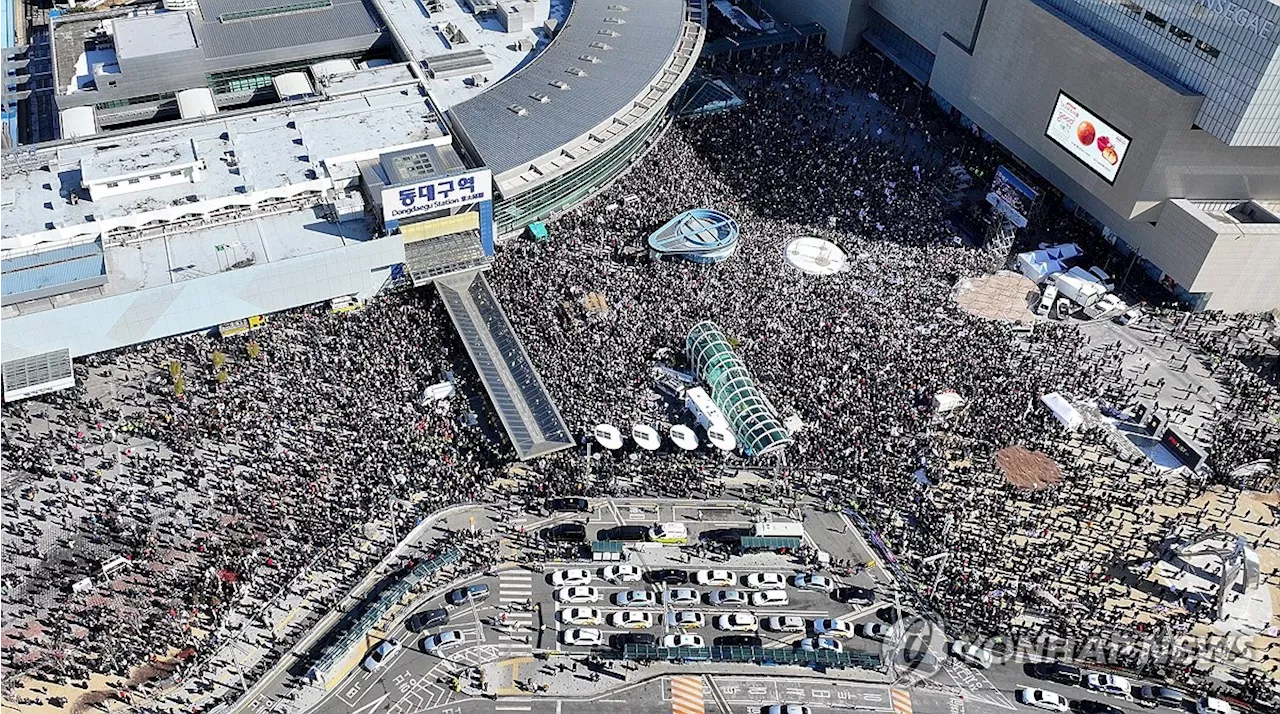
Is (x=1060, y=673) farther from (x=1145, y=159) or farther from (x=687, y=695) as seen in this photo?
(x=1145, y=159)

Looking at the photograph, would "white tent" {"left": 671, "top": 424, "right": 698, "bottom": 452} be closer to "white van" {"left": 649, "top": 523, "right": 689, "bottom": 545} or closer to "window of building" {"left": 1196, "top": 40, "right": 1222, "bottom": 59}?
"white van" {"left": 649, "top": 523, "right": 689, "bottom": 545}

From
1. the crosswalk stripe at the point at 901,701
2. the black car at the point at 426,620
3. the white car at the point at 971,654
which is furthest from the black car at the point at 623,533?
the white car at the point at 971,654

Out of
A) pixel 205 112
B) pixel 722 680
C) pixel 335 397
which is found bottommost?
pixel 722 680

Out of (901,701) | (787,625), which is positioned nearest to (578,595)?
(787,625)

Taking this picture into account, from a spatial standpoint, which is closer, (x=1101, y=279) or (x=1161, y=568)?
(x=1161, y=568)

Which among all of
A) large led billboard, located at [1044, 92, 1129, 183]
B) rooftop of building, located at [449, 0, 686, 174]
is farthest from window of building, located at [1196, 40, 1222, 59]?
rooftop of building, located at [449, 0, 686, 174]

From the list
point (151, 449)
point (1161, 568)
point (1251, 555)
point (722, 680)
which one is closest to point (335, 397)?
point (151, 449)

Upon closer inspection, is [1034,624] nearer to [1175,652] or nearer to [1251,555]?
[1175,652]
